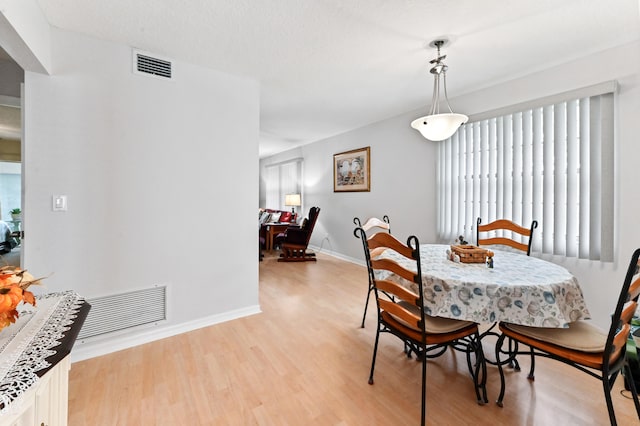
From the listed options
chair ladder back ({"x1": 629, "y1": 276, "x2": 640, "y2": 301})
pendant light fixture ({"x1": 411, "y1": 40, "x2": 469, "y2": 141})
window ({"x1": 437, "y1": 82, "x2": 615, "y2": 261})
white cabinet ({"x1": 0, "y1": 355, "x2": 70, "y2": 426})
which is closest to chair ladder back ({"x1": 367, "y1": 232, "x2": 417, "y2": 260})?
chair ladder back ({"x1": 629, "y1": 276, "x2": 640, "y2": 301})

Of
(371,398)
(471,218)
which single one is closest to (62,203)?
(371,398)

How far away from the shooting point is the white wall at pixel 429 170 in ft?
6.80

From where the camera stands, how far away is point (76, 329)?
86 cm

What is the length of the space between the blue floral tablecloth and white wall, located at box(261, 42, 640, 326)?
46.2 inches

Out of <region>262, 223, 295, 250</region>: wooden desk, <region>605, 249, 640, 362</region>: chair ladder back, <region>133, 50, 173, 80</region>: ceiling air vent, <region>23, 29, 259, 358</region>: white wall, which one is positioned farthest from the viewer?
<region>262, 223, 295, 250</region>: wooden desk

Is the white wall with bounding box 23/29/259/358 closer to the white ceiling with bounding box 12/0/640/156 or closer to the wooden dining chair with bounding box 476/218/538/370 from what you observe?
the white ceiling with bounding box 12/0/640/156

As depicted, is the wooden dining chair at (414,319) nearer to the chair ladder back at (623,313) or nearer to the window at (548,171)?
the chair ladder back at (623,313)

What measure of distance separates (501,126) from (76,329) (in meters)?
3.53

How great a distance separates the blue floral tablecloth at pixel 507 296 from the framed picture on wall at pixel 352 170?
3.22 meters

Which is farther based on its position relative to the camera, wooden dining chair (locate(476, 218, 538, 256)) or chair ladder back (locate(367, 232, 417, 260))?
wooden dining chair (locate(476, 218, 538, 256))

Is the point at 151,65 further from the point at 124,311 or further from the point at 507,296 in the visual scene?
the point at 507,296

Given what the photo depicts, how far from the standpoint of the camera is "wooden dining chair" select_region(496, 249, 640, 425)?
1.09 metres

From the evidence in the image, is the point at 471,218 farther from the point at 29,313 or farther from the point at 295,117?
the point at 29,313

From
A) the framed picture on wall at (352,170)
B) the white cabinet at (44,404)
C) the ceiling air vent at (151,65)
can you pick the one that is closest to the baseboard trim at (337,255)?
the framed picture on wall at (352,170)
